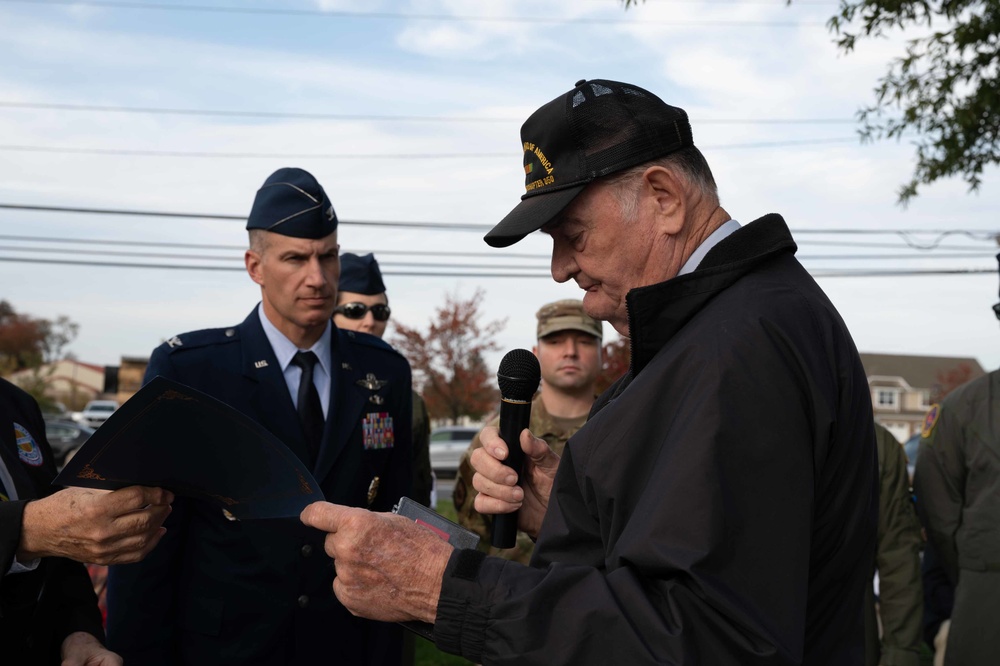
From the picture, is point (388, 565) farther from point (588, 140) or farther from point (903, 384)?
point (903, 384)

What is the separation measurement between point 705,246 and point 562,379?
3018mm

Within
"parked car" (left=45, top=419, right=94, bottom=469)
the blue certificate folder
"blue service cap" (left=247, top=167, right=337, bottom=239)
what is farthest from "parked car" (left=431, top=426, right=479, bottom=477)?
the blue certificate folder

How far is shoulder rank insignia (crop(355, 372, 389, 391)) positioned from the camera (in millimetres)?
3748

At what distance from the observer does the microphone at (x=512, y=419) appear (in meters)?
2.53

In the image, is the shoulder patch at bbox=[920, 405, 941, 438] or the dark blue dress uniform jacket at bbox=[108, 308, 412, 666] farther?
the shoulder patch at bbox=[920, 405, 941, 438]

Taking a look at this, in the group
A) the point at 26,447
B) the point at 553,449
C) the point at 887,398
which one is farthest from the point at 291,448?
the point at 887,398

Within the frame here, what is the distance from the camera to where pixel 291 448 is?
11.3ft

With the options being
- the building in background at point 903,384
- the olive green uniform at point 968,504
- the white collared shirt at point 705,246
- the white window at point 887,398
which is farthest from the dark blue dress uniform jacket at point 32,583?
the white window at point 887,398

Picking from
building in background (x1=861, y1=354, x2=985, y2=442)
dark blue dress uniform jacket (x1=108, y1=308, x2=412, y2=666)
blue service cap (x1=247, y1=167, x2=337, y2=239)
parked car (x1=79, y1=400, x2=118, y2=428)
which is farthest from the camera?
building in background (x1=861, y1=354, x2=985, y2=442)

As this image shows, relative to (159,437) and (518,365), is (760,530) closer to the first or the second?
(518,365)

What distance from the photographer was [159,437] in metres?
2.29

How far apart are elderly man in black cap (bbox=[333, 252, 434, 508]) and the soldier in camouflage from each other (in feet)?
2.44

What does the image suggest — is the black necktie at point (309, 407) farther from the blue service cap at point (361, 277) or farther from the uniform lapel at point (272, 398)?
the blue service cap at point (361, 277)

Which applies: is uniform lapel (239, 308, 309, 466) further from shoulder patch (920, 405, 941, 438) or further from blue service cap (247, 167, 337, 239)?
shoulder patch (920, 405, 941, 438)
